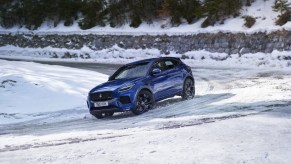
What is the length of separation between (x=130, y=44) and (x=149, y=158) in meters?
22.9

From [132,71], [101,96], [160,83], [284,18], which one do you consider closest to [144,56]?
Answer: [284,18]

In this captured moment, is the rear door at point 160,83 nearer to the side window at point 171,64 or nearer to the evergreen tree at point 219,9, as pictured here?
the side window at point 171,64

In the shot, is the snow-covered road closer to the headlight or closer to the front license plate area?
the front license plate area

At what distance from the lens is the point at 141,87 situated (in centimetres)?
1267

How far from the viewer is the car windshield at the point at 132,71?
44.0ft

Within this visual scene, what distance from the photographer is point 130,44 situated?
29859 mm

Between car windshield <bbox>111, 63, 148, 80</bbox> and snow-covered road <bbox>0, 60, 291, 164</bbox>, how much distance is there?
3.86ft

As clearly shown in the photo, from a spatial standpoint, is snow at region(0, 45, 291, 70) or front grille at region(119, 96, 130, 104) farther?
snow at region(0, 45, 291, 70)

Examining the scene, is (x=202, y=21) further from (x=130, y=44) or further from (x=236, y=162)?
(x=236, y=162)

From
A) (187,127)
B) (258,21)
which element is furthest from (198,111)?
(258,21)

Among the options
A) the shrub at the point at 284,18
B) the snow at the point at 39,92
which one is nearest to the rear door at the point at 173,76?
the snow at the point at 39,92

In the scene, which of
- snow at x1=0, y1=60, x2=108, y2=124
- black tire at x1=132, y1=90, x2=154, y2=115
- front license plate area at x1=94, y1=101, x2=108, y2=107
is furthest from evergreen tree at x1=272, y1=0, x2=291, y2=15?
front license plate area at x1=94, y1=101, x2=108, y2=107

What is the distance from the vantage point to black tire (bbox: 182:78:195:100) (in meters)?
14.6

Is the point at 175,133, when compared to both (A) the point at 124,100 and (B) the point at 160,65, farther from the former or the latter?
(B) the point at 160,65
